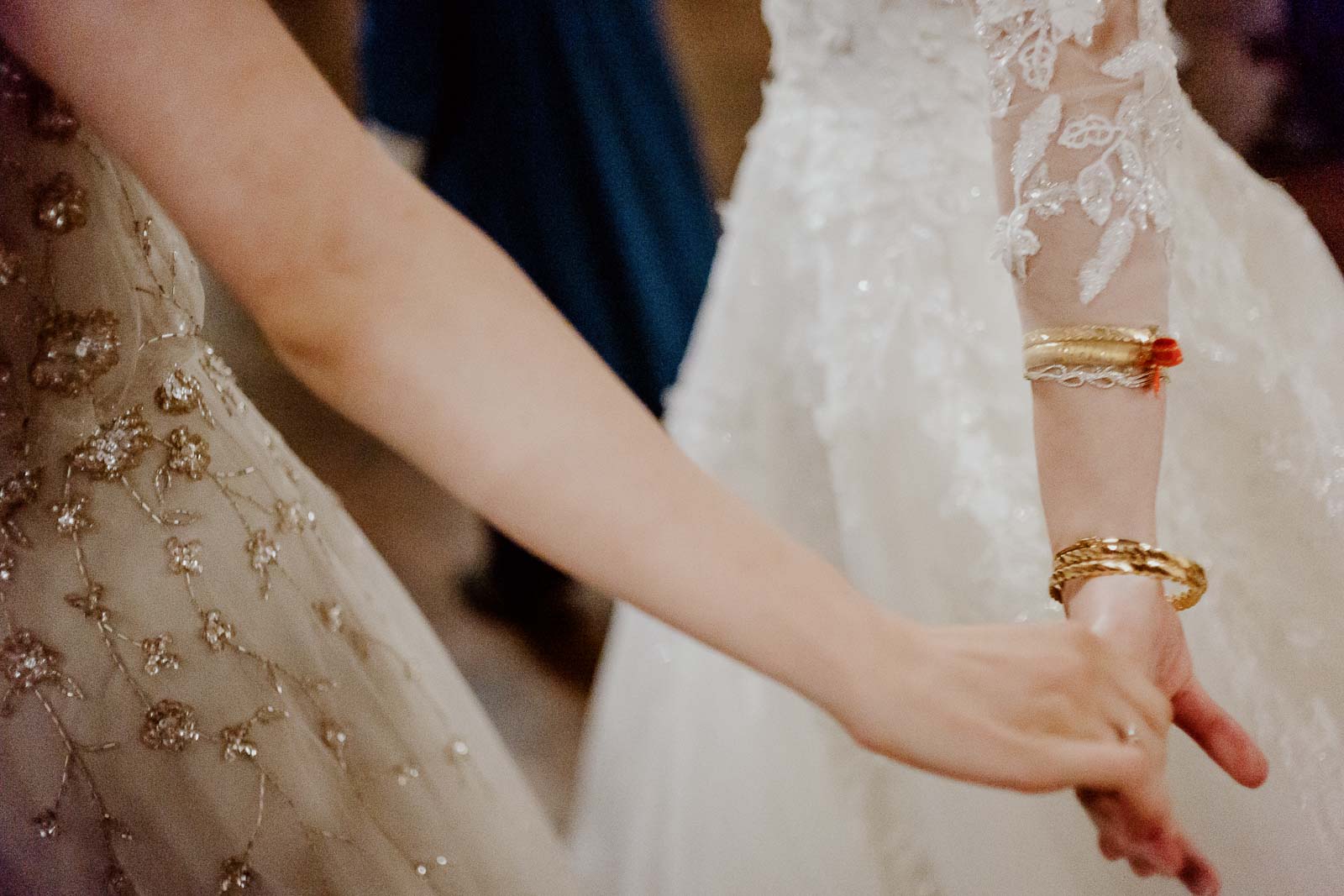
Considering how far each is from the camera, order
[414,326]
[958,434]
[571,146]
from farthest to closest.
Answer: [571,146]
[958,434]
[414,326]

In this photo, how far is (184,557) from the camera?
15.8 inches

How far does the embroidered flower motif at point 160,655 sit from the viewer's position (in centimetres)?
39

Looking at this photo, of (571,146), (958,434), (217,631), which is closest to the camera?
(217,631)

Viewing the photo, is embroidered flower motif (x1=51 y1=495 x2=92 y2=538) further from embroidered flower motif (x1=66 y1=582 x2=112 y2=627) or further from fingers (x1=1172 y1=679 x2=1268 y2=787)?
fingers (x1=1172 y1=679 x2=1268 y2=787)

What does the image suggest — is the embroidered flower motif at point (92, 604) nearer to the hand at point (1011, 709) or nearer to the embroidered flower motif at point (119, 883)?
the embroidered flower motif at point (119, 883)

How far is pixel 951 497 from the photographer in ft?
1.87

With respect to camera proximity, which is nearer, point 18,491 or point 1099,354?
point 18,491

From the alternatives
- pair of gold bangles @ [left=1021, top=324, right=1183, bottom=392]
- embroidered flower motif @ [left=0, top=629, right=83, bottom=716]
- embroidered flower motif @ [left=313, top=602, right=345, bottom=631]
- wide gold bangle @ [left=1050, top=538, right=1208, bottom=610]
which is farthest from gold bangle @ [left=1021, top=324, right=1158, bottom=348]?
embroidered flower motif @ [left=0, top=629, right=83, bottom=716]

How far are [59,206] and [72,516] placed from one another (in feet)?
0.42

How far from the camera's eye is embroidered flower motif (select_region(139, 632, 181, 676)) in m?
0.39

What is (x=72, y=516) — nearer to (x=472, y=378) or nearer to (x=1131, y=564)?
(x=472, y=378)

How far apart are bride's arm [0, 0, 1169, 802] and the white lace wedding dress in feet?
0.64

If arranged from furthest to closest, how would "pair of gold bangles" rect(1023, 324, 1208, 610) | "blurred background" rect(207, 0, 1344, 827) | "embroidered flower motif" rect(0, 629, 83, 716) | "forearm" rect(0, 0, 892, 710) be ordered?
"blurred background" rect(207, 0, 1344, 827)
"pair of gold bangles" rect(1023, 324, 1208, 610)
"embroidered flower motif" rect(0, 629, 83, 716)
"forearm" rect(0, 0, 892, 710)

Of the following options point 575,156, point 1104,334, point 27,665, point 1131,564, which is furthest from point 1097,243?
point 575,156
